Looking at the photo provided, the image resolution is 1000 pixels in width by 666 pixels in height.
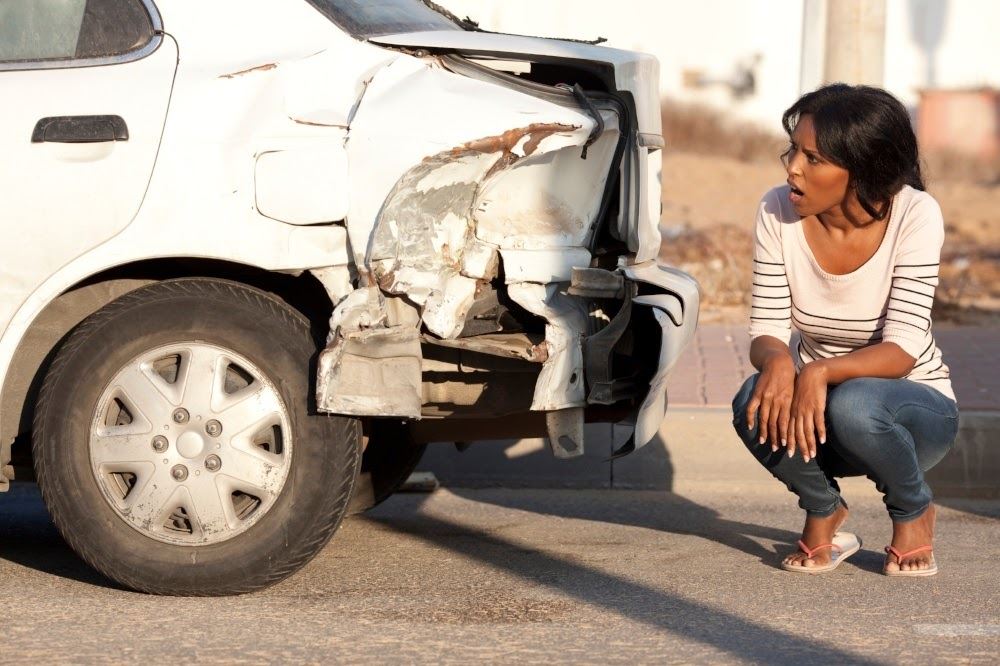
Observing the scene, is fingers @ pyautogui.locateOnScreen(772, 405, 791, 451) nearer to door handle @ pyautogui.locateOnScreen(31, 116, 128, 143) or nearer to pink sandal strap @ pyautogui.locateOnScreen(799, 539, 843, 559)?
pink sandal strap @ pyautogui.locateOnScreen(799, 539, 843, 559)

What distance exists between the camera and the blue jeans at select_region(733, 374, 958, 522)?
411 cm

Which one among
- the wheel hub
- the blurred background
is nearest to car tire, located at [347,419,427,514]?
the wheel hub

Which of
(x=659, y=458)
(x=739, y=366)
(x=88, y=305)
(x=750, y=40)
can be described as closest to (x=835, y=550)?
(x=659, y=458)

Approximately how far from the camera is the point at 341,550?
4.66 m

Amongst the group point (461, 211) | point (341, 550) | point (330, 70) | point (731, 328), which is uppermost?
point (330, 70)

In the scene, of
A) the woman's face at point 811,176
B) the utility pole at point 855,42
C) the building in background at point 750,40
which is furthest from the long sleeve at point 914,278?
the building in background at point 750,40

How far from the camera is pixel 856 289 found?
4.23m

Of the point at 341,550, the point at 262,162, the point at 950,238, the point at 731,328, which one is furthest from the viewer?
the point at 950,238

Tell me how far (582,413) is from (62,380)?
1411 millimetres

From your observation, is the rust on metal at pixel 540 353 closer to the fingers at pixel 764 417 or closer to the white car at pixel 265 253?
the white car at pixel 265 253

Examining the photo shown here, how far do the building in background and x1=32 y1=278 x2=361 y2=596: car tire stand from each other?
2315 centimetres

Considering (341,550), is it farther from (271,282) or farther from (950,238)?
(950,238)

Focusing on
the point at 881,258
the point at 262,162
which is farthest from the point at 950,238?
the point at 262,162

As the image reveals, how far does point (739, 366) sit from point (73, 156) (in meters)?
3.77
